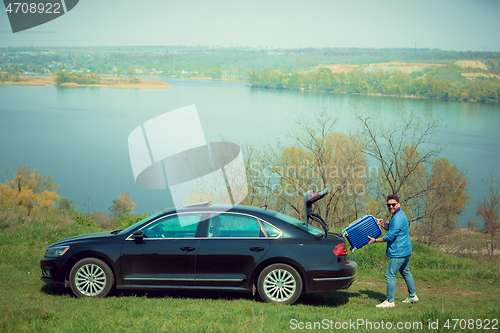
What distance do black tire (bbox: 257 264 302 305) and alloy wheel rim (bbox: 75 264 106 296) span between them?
95.6 inches

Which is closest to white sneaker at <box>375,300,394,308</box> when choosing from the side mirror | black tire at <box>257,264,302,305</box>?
black tire at <box>257,264,302,305</box>

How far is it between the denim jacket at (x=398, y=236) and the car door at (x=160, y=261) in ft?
9.79

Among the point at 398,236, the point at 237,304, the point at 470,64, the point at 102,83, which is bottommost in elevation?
the point at 237,304

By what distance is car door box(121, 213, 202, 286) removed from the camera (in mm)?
6168

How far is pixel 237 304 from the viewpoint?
5.96 metres

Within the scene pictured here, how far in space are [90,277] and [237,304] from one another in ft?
7.58

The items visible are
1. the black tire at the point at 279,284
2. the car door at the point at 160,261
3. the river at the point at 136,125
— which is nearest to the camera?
the black tire at the point at 279,284

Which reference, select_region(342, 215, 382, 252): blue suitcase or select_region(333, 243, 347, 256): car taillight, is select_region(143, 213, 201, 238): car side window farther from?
select_region(342, 215, 382, 252): blue suitcase

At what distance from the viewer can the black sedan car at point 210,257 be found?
604 cm

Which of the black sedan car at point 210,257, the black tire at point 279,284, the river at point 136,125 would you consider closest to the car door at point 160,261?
the black sedan car at point 210,257

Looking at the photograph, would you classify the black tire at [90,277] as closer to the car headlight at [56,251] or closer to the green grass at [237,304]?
the green grass at [237,304]

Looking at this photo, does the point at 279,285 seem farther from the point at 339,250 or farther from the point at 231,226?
the point at 231,226

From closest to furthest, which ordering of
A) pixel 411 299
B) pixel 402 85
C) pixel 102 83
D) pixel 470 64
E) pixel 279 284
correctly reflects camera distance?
pixel 279 284 < pixel 411 299 < pixel 402 85 < pixel 470 64 < pixel 102 83

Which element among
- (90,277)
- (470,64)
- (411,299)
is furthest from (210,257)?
(470,64)
